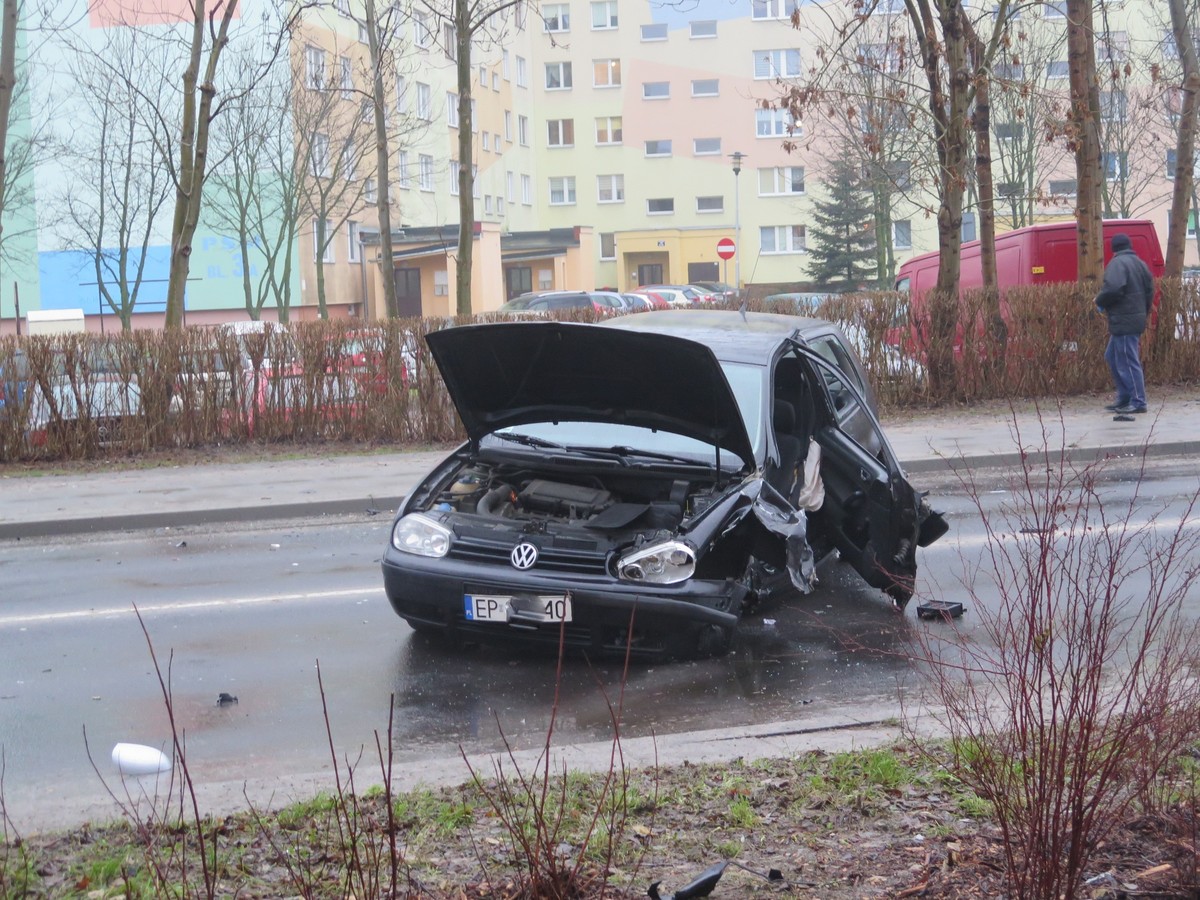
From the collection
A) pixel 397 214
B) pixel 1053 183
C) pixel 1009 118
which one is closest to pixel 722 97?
pixel 1053 183

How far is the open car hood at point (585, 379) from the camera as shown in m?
→ 6.64

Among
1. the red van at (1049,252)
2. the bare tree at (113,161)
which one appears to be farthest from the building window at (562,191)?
the red van at (1049,252)

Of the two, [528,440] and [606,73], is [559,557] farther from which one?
[606,73]

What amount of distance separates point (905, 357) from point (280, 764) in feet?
43.3

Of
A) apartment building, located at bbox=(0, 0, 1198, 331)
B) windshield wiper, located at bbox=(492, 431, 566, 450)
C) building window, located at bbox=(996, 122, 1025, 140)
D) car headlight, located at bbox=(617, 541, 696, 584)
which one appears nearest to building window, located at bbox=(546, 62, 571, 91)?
apartment building, located at bbox=(0, 0, 1198, 331)

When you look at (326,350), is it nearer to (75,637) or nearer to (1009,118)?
(75,637)

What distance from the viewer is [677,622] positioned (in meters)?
6.19

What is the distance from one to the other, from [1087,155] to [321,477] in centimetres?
1206

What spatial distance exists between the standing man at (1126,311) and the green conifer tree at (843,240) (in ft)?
101

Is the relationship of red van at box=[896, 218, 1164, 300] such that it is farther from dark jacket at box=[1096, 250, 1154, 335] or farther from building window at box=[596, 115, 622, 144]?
building window at box=[596, 115, 622, 144]

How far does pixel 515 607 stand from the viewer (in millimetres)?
6277

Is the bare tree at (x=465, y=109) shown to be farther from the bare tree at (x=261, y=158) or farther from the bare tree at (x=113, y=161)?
the bare tree at (x=113, y=161)

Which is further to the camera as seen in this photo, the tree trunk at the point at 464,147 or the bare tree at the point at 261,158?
the bare tree at the point at 261,158

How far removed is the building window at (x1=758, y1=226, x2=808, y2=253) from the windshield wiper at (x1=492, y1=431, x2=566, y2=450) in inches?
2421
